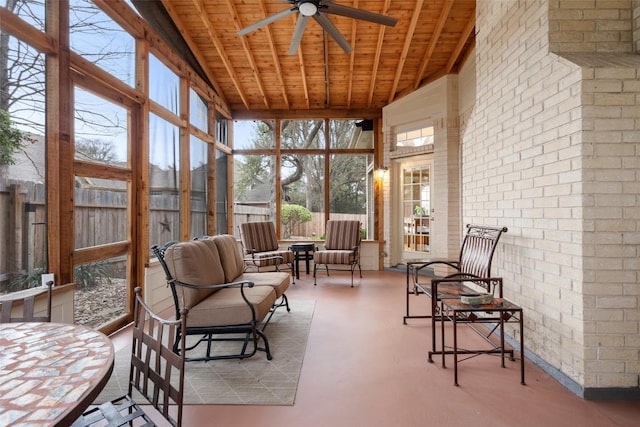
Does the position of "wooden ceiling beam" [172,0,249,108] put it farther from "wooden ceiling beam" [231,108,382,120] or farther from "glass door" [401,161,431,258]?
"glass door" [401,161,431,258]

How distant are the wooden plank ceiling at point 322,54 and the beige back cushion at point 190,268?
3.05 metres

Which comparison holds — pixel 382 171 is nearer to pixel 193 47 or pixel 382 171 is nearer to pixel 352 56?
pixel 352 56

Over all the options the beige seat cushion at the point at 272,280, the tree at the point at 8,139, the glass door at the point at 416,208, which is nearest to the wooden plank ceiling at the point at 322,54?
the glass door at the point at 416,208

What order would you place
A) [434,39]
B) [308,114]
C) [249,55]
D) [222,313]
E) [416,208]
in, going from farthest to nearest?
[308,114] → [416,208] → [249,55] → [434,39] → [222,313]

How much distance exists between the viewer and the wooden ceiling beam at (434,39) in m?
4.26

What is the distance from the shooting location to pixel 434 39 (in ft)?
15.7

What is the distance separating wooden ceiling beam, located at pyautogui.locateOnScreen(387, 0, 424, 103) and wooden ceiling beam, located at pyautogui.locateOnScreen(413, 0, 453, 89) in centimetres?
31

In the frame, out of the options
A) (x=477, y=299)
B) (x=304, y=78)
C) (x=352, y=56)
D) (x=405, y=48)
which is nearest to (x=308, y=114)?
A: (x=304, y=78)

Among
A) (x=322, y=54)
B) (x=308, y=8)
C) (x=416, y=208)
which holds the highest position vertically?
(x=322, y=54)

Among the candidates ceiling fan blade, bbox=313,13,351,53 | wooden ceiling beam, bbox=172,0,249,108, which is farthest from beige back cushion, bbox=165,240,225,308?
wooden ceiling beam, bbox=172,0,249,108

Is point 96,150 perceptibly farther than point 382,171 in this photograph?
No

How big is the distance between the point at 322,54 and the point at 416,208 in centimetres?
325

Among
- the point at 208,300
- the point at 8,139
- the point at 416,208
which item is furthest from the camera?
the point at 416,208

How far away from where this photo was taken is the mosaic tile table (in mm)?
762
